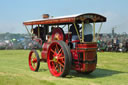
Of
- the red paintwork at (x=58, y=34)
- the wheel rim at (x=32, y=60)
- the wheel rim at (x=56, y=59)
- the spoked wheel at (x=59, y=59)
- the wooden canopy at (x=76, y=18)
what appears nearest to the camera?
the spoked wheel at (x=59, y=59)

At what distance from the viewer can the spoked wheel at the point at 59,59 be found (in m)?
6.54

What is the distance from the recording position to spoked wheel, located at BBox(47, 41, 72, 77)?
6.54 meters

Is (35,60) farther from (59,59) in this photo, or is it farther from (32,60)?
(59,59)

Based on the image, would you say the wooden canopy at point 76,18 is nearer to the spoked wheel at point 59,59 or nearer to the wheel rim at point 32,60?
the spoked wheel at point 59,59

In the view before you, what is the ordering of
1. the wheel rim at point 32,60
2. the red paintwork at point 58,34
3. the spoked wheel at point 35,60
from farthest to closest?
1. the wheel rim at point 32,60
2. the spoked wheel at point 35,60
3. the red paintwork at point 58,34

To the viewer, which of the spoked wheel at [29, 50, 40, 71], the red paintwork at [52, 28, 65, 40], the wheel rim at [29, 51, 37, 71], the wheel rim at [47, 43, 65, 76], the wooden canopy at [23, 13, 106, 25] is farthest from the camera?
the wheel rim at [29, 51, 37, 71]

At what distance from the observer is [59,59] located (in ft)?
23.1

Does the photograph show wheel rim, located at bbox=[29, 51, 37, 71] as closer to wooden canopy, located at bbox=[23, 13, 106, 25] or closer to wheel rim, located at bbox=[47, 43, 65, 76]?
wheel rim, located at bbox=[47, 43, 65, 76]

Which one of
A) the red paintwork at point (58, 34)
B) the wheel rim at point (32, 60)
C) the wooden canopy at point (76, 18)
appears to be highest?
the wooden canopy at point (76, 18)

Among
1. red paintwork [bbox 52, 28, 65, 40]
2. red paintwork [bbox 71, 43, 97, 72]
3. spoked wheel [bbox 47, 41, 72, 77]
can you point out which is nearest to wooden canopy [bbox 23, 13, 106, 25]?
red paintwork [bbox 52, 28, 65, 40]

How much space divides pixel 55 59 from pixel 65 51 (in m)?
0.75

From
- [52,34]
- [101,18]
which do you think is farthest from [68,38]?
[101,18]

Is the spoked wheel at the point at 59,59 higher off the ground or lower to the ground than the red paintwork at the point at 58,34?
lower

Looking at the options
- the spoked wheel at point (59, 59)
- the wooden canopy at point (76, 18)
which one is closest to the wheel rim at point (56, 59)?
the spoked wheel at point (59, 59)
